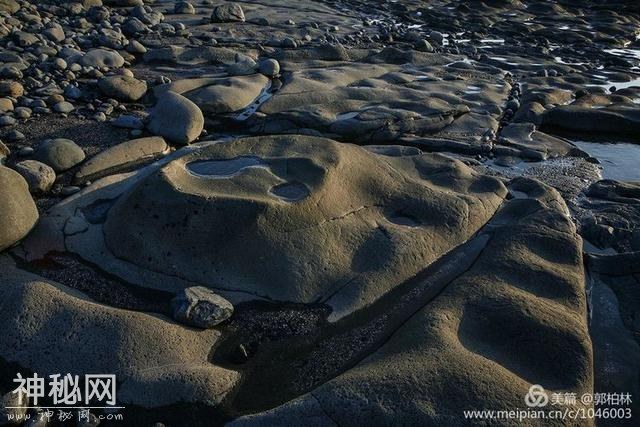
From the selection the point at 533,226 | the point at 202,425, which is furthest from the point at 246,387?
the point at 533,226

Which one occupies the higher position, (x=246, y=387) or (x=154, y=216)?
(x=154, y=216)

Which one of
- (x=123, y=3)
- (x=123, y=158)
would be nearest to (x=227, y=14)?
(x=123, y=3)

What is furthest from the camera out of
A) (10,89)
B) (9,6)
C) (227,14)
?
(227,14)

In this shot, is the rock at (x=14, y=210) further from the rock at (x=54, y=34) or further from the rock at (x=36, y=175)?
the rock at (x=54, y=34)

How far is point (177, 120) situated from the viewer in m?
5.62

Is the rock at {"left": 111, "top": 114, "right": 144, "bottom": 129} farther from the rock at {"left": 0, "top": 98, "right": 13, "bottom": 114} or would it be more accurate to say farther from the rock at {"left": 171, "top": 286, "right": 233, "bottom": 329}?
the rock at {"left": 171, "top": 286, "right": 233, "bottom": 329}

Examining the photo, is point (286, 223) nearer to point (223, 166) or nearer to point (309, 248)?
point (309, 248)

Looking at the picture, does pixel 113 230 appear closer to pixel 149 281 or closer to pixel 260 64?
pixel 149 281

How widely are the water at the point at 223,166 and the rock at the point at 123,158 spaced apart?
3.93 feet

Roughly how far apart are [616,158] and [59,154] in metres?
5.56

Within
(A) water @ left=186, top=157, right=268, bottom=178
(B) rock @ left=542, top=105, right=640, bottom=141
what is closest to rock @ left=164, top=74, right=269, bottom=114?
(A) water @ left=186, top=157, right=268, bottom=178

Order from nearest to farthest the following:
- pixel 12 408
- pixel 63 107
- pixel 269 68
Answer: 1. pixel 12 408
2. pixel 63 107
3. pixel 269 68

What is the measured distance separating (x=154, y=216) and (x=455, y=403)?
83.5 inches

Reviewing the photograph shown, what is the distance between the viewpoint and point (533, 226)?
157 inches
